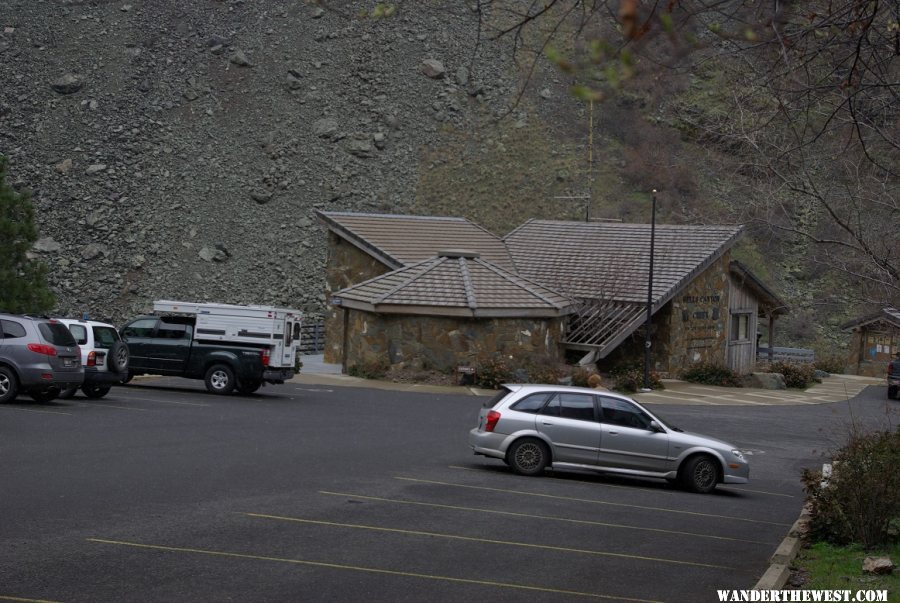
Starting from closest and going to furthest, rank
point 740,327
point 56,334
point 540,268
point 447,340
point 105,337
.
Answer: point 56,334 < point 105,337 < point 447,340 < point 540,268 < point 740,327

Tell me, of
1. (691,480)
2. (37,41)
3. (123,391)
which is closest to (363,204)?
(37,41)

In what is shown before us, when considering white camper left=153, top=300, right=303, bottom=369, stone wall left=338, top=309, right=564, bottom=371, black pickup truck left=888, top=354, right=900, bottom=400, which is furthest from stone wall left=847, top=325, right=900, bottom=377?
white camper left=153, top=300, right=303, bottom=369

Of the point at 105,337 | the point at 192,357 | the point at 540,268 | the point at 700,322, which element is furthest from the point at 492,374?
the point at 105,337

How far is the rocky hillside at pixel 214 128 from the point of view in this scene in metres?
52.3

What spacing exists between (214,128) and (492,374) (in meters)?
37.1

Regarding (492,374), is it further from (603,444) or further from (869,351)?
(869,351)

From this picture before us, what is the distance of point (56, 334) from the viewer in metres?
21.6

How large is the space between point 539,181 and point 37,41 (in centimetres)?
3278

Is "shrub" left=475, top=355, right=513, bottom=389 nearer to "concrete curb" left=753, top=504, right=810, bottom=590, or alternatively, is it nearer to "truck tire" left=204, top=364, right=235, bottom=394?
"truck tire" left=204, top=364, right=235, bottom=394

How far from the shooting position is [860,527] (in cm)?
1114

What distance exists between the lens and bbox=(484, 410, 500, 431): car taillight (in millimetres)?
16281

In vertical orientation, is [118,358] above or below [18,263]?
below

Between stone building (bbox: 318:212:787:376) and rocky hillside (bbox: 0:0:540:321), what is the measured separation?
44.1 ft

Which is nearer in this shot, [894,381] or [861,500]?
[861,500]
